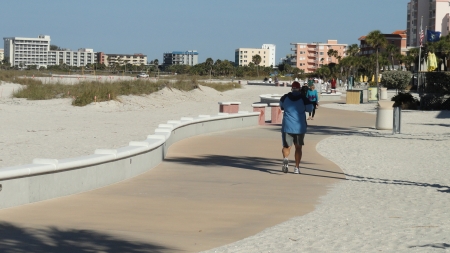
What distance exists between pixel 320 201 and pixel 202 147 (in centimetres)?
729

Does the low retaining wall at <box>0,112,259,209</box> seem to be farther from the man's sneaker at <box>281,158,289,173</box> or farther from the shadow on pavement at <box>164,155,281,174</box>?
the man's sneaker at <box>281,158,289,173</box>

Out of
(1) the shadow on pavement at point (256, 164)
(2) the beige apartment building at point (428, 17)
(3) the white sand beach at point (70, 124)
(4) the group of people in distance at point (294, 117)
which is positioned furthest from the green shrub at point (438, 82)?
(2) the beige apartment building at point (428, 17)

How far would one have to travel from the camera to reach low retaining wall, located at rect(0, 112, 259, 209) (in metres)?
8.48

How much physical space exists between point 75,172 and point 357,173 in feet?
18.7

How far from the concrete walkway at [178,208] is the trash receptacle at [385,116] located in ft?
28.7

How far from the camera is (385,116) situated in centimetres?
2294

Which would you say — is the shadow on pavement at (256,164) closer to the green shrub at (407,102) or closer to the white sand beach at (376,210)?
the white sand beach at (376,210)

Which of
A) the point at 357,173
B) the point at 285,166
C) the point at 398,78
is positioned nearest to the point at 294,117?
the point at 285,166

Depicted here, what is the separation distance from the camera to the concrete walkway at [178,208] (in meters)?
6.91

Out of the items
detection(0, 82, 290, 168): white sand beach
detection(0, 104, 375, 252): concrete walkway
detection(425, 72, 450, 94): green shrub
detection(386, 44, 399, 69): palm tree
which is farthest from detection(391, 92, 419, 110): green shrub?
detection(386, 44, 399, 69): palm tree

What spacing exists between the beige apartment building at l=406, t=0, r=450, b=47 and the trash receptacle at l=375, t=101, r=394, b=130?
81.9m

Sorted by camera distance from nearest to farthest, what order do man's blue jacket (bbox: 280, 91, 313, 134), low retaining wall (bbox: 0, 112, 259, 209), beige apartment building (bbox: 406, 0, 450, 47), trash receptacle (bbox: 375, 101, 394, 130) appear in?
low retaining wall (bbox: 0, 112, 259, 209)
man's blue jacket (bbox: 280, 91, 313, 134)
trash receptacle (bbox: 375, 101, 394, 130)
beige apartment building (bbox: 406, 0, 450, 47)

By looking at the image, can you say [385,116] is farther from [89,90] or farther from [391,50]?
[391,50]

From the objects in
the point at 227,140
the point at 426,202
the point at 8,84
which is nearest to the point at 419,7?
the point at 8,84
